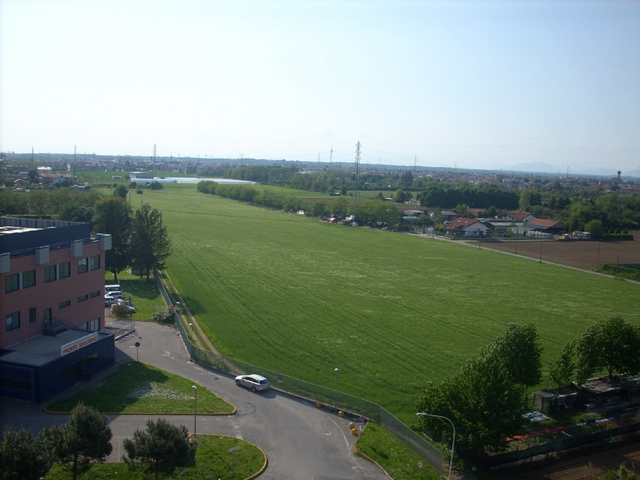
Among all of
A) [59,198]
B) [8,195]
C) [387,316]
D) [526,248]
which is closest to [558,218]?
[526,248]

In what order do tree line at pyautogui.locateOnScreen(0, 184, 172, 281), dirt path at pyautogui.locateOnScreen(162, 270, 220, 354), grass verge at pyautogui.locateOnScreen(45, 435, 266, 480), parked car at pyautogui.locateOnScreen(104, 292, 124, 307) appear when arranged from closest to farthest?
grass verge at pyautogui.locateOnScreen(45, 435, 266, 480) → dirt path at pyautogui.locateOnScreen(162, 270, 220, 354) → parked car at pyautogui.locateOnScreen(104, 292, 124, 307) → tree line at pyautogui.locateOnScreen(0, 184, 172, 281)

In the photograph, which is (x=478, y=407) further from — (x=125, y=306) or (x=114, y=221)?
(x=114, y=221)

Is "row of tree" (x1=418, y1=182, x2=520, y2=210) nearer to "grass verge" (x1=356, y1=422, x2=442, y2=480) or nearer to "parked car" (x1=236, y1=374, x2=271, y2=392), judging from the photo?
"parked car" (x1=236, y1=374, x2=271, y2=392)

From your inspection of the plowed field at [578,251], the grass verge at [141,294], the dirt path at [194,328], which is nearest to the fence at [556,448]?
the dirt path at [194,328]

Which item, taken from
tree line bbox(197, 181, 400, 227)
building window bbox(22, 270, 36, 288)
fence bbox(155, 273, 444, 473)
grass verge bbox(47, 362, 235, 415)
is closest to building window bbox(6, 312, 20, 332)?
building window bbox(22, 270, 36, 288)

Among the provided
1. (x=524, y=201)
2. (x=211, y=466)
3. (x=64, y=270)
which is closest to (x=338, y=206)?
(x=524, y=201)

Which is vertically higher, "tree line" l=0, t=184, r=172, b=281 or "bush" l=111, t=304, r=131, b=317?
"tree line" l=0, t=184, r=172, b=281
